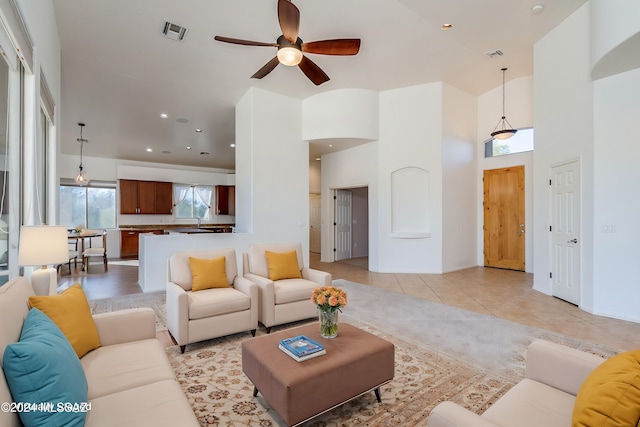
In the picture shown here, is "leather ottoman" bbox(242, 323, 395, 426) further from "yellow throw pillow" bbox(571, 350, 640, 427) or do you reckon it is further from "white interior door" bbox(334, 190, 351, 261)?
"white interior door" bbox(334, 190, 351, 261)

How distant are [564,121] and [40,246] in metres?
6.08

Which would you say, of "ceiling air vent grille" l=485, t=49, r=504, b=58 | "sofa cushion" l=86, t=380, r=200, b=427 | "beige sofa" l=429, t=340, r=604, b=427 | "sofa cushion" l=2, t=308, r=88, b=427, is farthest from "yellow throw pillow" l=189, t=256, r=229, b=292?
"ceiling air vent grille" l=485, t=49, r=504, b=58

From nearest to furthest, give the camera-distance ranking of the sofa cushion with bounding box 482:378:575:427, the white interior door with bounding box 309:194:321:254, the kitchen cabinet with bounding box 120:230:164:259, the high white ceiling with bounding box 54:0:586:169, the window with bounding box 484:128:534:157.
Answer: the sofa cushion with bounding box 482:378:575:427 → the high white ceiling with bounding box 54:0:586:169 → the window with bounding box 484:128:534:157 → the kitchen cabinet with bounding box 120:230:164:259 → the white interior door with bounding box 309:194:321:254

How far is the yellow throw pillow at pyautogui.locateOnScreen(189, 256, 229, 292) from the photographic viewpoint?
10.8 ft

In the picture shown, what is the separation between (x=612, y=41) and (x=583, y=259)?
102 inches

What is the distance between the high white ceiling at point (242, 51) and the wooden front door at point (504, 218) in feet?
6.78

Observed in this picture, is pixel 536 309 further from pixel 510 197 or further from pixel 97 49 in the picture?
pixel 97 49

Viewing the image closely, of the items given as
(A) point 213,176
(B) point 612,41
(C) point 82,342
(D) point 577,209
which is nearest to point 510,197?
(D) point 577,209

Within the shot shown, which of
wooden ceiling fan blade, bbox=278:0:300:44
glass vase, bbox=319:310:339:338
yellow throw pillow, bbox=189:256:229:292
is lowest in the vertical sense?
glass vase, bbox=319:310:339:338

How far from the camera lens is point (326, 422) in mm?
1926

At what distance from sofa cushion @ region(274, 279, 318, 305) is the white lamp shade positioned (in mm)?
1920

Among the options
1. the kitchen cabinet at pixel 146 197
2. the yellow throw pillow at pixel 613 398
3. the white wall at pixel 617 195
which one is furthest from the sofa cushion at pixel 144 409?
the kitchen cabinet at pixel 146 197

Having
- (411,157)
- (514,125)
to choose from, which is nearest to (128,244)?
(411,157)

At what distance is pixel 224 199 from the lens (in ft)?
38.5
